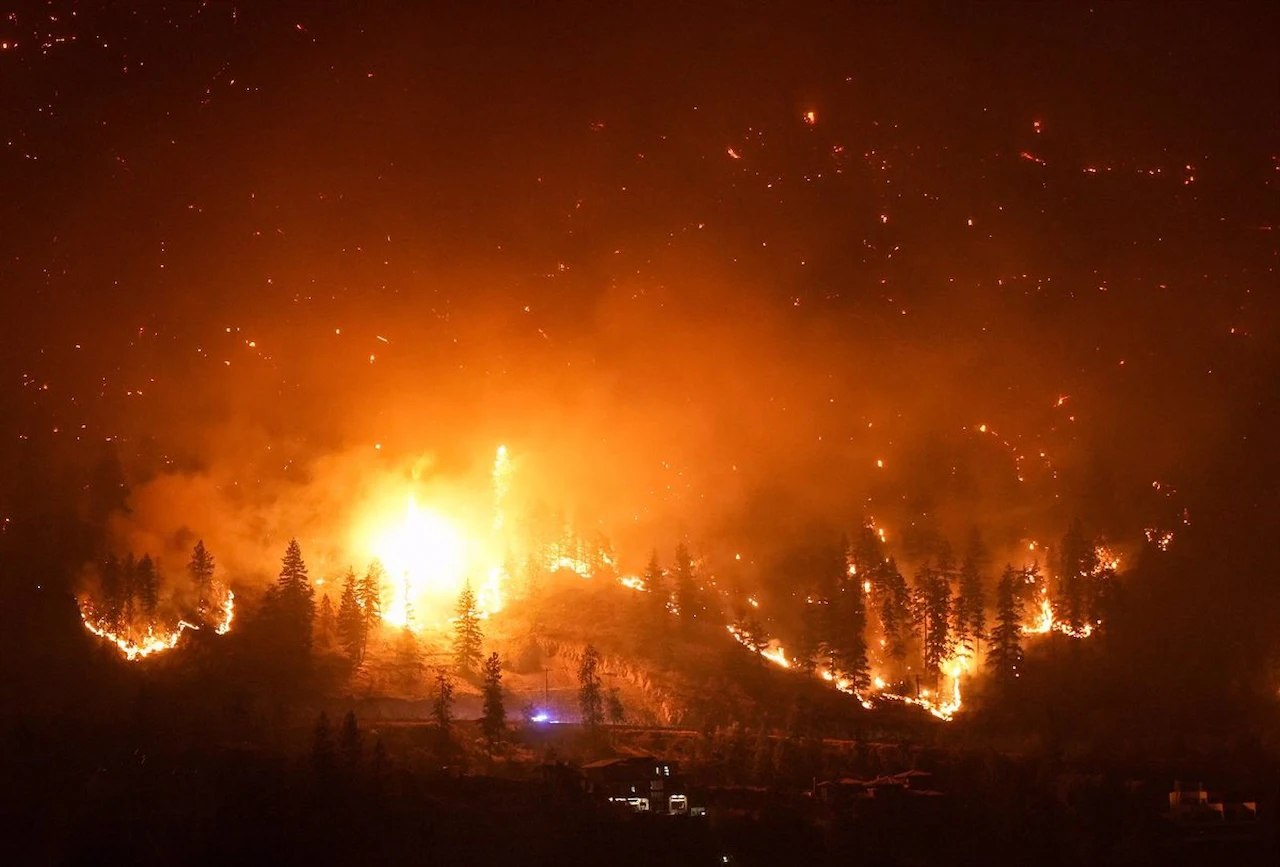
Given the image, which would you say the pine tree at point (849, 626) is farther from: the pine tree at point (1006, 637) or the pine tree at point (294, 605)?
the pine tree at point (294, 605)

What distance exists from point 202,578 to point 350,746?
108 ft

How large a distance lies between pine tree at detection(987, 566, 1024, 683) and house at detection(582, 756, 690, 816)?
94.4 ft

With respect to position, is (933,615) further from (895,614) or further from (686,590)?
(686,590)

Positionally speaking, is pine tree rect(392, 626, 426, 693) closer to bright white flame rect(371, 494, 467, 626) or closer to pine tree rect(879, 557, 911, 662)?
bright white flame rect(371, 494, 467, 626)

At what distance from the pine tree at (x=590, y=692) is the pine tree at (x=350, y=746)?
1749 cm

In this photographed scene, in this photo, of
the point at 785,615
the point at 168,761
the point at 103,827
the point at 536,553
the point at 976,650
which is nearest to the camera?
the point at 103,827

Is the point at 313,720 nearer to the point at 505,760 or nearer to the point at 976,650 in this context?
the point at 505,760

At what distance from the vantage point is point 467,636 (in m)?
92.3


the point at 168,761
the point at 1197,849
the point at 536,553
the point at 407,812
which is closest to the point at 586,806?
the point at 407,812

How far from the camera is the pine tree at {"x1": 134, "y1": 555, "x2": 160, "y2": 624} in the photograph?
89.6m

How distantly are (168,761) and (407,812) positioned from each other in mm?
12593

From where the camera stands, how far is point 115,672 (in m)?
83.0

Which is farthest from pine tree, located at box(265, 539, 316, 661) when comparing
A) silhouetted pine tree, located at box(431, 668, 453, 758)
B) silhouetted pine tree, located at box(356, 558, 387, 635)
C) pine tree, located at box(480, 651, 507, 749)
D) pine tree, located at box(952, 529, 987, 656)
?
pine tree, located at box(952, 529, 987, 656)

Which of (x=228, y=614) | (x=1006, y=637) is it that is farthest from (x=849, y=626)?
(x=228, y=614)
